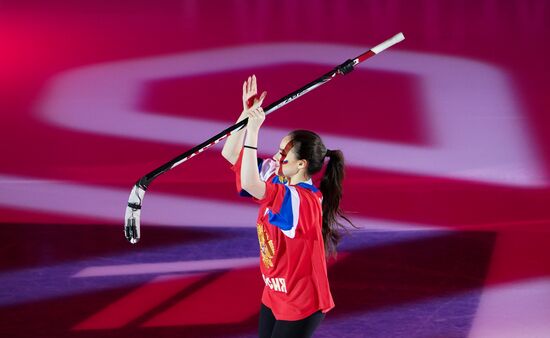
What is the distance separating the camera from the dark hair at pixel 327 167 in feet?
11.2

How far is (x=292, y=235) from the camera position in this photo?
3.31 m

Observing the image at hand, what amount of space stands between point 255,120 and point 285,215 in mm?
372

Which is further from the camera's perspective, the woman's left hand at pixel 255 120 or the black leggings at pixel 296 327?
the black leggings at pixel 296 327

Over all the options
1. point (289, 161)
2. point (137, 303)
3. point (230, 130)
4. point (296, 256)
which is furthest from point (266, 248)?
point (137, 303)

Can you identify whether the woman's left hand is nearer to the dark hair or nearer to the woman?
the woman

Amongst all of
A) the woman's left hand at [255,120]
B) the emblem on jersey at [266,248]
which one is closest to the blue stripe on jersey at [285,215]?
the emblem on jersey at [266,248]

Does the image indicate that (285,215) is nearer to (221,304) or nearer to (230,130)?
(230,130)

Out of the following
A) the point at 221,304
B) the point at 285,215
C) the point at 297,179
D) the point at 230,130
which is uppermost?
the point at 230,130

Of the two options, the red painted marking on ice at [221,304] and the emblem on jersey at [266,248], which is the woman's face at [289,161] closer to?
the emblem on jersey at [266,248]

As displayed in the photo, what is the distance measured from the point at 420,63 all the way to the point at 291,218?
6175mm

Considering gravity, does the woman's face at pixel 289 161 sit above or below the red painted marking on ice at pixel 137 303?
above

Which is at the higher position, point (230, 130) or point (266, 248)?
point (230, 130)

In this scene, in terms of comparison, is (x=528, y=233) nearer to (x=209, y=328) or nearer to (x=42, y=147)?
(x=209, y=328)

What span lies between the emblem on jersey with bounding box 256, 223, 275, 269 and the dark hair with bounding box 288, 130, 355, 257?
279mm
